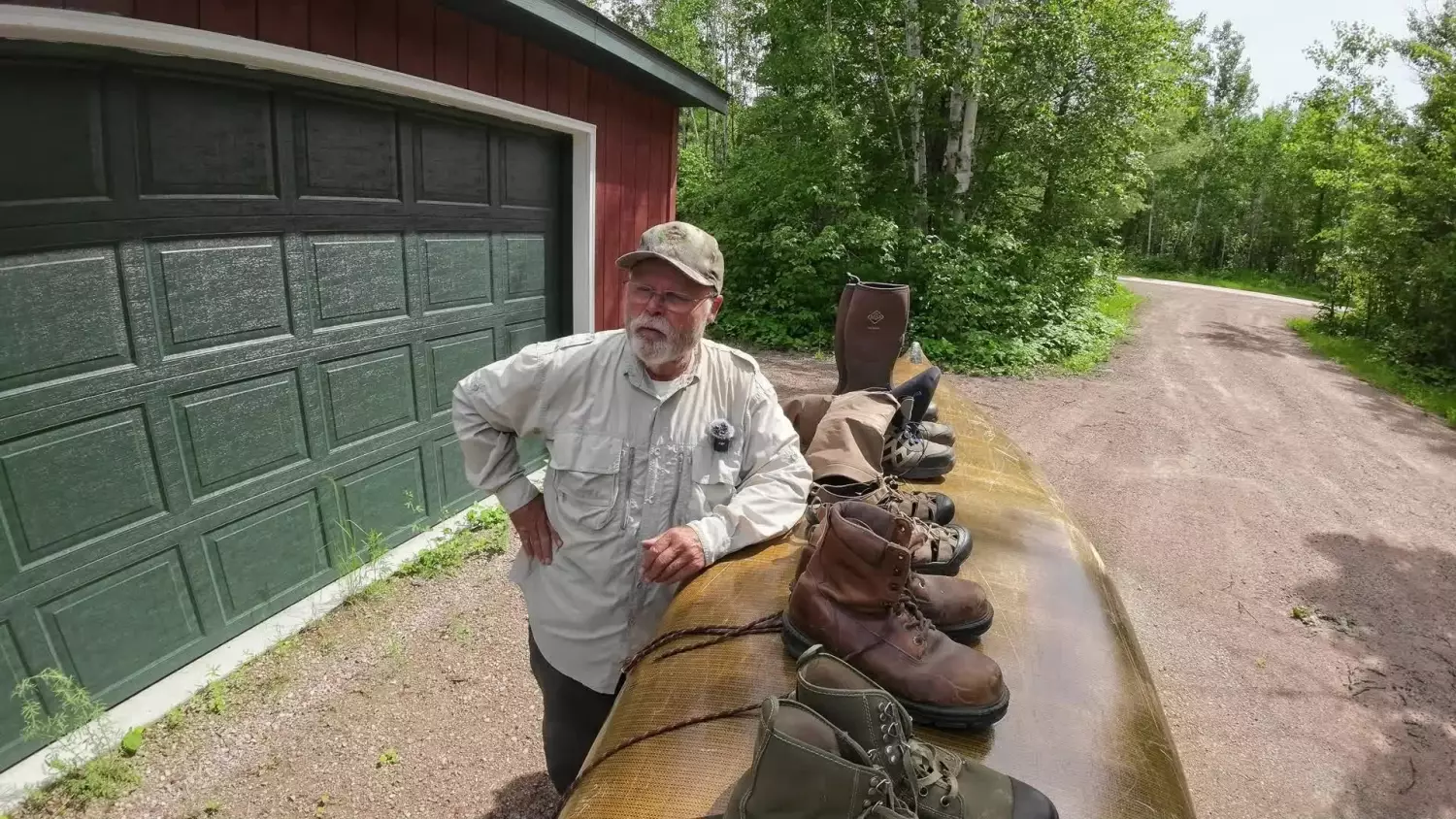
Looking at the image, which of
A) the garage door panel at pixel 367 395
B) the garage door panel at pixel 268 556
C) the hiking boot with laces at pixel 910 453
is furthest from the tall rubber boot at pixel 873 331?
the garage door panel at pixel 268 556

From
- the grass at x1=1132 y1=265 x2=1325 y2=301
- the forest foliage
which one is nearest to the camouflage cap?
the forest foliage

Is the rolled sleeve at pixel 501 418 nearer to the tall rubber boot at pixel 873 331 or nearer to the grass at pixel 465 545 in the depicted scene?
the tall rubber boot at pixel 873 331

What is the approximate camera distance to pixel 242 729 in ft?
10.5

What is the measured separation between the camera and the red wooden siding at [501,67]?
3279 mm

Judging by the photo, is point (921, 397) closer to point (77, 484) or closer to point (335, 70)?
point (335, 70)

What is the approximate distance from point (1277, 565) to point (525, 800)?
17.8 ft

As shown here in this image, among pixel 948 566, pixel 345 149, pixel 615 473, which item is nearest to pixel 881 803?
pixel 948 566

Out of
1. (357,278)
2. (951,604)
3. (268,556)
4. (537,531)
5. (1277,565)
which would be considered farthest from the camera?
(1277,565)

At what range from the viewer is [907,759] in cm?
120

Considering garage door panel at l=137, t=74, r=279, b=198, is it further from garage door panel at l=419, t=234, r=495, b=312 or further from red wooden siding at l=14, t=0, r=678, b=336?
garage door panel at l=419, t=234, r=495, b=312

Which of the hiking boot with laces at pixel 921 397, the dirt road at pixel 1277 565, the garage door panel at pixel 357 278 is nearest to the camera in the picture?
the hiking boot with laces at pixel 921 397

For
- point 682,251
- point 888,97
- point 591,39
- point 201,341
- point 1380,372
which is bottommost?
point 1380,372

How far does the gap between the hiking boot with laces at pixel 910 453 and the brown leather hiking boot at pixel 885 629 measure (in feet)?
3.81

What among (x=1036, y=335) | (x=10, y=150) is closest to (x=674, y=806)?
(x=10, y=150)
